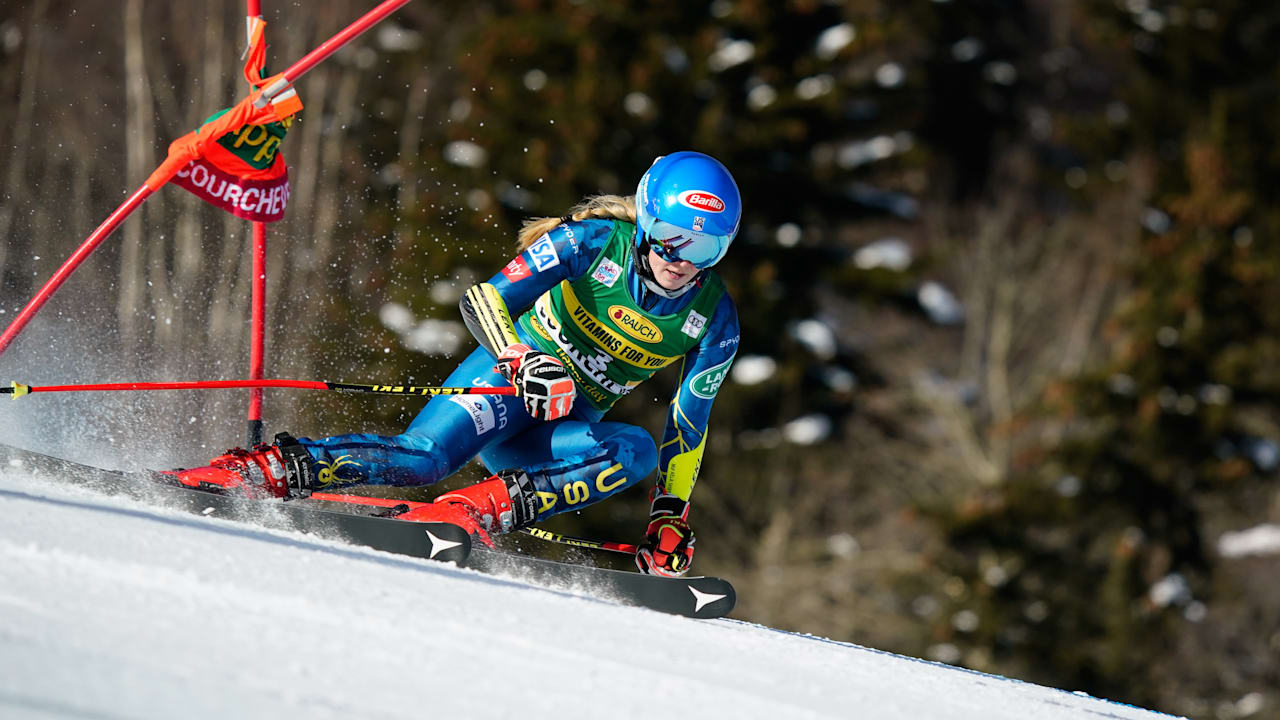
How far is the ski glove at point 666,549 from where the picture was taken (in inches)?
193

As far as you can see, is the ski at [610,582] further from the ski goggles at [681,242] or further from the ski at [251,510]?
the ski goggles at [681,242]

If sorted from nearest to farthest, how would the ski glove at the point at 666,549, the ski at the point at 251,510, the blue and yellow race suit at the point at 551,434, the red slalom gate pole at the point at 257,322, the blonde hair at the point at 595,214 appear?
the ski at the point at 251,510
the blue and yellow race suit at the point at 551,434
the blonde hair at the point at 595,214
the ski glove at the point at 666,549
the red slalom gate pole at the point at 257,322

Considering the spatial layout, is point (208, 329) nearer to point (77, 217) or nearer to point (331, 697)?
point (77, 217)

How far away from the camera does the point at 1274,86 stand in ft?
58.8

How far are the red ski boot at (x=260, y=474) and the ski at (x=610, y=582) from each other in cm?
25

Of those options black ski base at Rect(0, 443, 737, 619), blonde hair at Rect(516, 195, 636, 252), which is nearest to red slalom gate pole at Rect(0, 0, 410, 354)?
black ski base at Rect(0, 443, 737, 619)

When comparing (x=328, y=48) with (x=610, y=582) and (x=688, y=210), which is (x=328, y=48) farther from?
(x=610, y=582)

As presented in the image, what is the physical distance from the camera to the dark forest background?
15633 mm

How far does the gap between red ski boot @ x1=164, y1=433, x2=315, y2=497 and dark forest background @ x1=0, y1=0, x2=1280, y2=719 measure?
30.6ft

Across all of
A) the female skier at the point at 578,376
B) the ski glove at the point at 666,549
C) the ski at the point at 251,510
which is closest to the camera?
the ski at the point at 251,510

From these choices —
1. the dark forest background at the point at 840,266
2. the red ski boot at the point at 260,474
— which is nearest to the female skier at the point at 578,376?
the red ski boot at the point at 260,474

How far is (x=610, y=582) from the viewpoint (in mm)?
4707

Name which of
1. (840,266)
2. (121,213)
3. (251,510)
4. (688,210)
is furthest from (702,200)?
(840,266)

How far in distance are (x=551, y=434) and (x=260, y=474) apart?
104 centimetres
